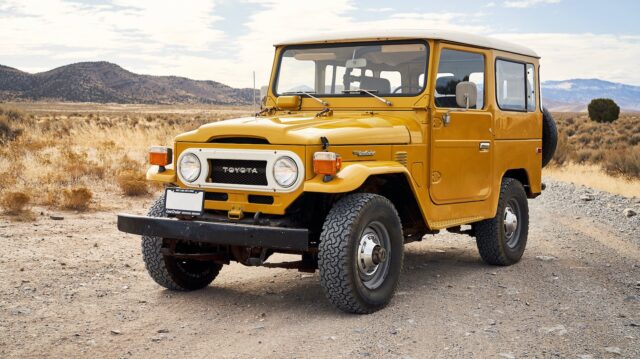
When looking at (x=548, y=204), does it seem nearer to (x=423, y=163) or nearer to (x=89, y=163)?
(x=423, y=163)

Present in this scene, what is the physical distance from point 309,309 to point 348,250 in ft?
2.93

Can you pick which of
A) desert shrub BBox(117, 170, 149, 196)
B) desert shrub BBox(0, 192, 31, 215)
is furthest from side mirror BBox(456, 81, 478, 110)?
desert shrub BBox(117, 170, 149, 196)

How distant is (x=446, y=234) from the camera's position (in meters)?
11.2

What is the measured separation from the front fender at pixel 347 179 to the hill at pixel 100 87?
99778mm

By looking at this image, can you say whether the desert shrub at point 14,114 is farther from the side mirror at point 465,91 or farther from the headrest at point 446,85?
the side mirror at point 465,91

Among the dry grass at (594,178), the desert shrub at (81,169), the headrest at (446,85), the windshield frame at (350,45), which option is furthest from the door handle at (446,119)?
the dry grass at (594,178)

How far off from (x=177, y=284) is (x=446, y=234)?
5.08 m

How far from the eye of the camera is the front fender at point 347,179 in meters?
5.86

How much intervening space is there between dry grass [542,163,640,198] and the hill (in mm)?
83730

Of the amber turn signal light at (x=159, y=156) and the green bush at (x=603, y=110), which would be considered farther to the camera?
the green bush at (x=603, y=110)

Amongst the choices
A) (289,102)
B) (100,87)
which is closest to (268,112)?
(289,102)

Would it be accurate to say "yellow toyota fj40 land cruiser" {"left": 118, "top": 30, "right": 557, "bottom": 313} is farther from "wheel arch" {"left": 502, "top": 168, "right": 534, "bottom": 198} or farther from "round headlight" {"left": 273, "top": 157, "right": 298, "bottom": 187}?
"wheel arch" {"left": 502, "top": 168, "right": 534, "bottom": 198}

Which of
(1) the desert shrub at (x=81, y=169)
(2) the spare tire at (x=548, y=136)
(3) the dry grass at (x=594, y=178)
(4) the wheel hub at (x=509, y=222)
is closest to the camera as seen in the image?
(4) the wheel hub at (x=509, y=222)

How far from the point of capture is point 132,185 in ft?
47.0
